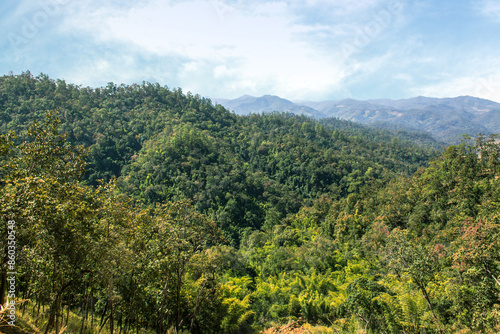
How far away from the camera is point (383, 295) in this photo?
15250 millimetres

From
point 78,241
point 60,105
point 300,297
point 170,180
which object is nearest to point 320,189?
point 170,180

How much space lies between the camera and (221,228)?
142ft

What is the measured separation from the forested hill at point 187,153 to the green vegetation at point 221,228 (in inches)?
15.5

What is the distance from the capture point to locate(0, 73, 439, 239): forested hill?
49.7 m

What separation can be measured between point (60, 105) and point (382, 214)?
246 ft

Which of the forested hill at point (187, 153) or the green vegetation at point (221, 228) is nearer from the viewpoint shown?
the green vegetation at point (221, 228)

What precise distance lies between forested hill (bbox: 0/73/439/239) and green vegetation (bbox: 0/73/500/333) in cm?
39

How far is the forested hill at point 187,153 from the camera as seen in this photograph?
49656mm

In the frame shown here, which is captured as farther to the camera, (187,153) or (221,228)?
(187,153)

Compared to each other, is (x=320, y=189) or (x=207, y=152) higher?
(x=207, y=152)

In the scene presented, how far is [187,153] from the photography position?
186ft

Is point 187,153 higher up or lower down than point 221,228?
higher up

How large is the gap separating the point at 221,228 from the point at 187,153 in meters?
20.2

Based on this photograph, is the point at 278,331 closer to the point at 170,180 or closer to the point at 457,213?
the point at 457,213
